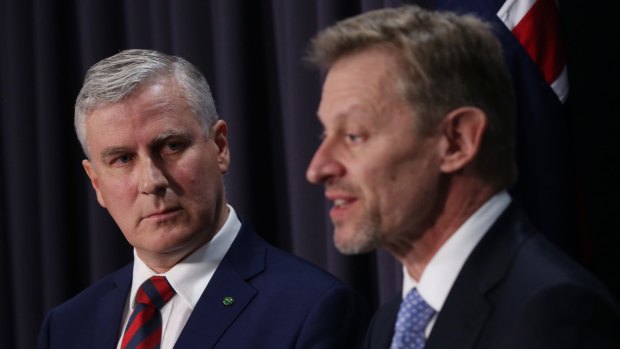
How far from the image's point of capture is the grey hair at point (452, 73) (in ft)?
4.53

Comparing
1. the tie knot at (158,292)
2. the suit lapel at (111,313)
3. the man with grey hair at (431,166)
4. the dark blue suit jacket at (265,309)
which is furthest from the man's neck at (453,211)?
the suit lapel at (111,313)

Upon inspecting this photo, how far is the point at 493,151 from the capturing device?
4.58 ft

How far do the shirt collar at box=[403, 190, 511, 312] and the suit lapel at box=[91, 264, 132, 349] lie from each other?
0.93 m

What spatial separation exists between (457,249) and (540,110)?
868 millimetres

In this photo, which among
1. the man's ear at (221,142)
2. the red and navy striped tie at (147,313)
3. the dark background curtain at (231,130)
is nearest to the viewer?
the red and navy striped tie at (147,313)

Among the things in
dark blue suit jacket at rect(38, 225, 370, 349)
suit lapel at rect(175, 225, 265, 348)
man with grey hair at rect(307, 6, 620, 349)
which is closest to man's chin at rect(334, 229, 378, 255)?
man with grey hair at rect(307, 6, 620, 349)

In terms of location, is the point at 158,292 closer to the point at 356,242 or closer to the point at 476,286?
the point at 356,242

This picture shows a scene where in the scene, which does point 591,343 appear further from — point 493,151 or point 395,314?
point 395,314

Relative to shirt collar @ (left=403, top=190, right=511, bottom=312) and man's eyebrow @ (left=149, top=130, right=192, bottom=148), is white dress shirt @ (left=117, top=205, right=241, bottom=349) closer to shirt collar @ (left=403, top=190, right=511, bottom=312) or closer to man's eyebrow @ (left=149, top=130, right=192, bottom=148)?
man's eyebrow @ (left=149, top=130, right=192, bottom=148)

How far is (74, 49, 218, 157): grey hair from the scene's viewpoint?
2.03 meters

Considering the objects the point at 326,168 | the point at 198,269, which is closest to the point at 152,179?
the point at 198,269

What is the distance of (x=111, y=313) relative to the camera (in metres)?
2.15

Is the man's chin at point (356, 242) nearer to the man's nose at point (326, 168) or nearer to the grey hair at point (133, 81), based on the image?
the man's nose at point (326, 168)

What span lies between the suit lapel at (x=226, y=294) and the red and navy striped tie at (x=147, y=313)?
0.08m
